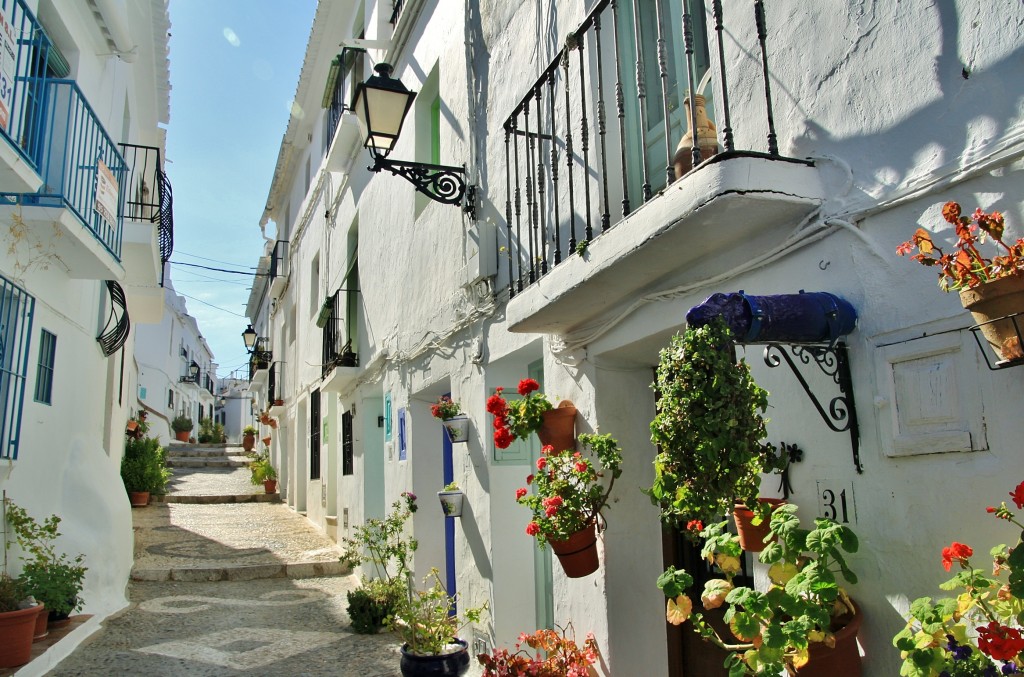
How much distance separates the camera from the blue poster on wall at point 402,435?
7603mm

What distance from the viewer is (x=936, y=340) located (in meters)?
2.18

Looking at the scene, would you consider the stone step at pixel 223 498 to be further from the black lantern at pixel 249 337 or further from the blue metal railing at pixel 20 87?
the blue metal railing at pixel 20 87

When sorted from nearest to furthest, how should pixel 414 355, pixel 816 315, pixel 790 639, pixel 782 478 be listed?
pixel 790 639 < pixel 816 315 < pixel 782 478 < pixel 414 355

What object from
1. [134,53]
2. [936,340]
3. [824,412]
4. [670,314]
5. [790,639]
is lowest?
[790,639]

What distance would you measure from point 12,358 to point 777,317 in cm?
536

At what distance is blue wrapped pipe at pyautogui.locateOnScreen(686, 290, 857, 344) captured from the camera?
92.0 inches

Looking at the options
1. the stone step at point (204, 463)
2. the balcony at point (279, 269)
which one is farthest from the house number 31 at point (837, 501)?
the stone step at point (204, 463)

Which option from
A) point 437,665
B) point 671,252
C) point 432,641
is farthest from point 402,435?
point 671,252

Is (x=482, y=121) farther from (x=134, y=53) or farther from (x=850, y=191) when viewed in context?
(x=134, y=53)

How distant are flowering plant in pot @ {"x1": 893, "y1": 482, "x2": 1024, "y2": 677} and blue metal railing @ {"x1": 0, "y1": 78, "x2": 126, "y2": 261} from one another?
5463mm

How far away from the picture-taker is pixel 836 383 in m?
2.50

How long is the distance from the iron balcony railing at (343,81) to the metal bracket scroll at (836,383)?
8225 millimetres

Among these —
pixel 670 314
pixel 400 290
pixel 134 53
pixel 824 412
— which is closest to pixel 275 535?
pixel 400 290

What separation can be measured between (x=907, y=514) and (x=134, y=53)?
28.8 ft
